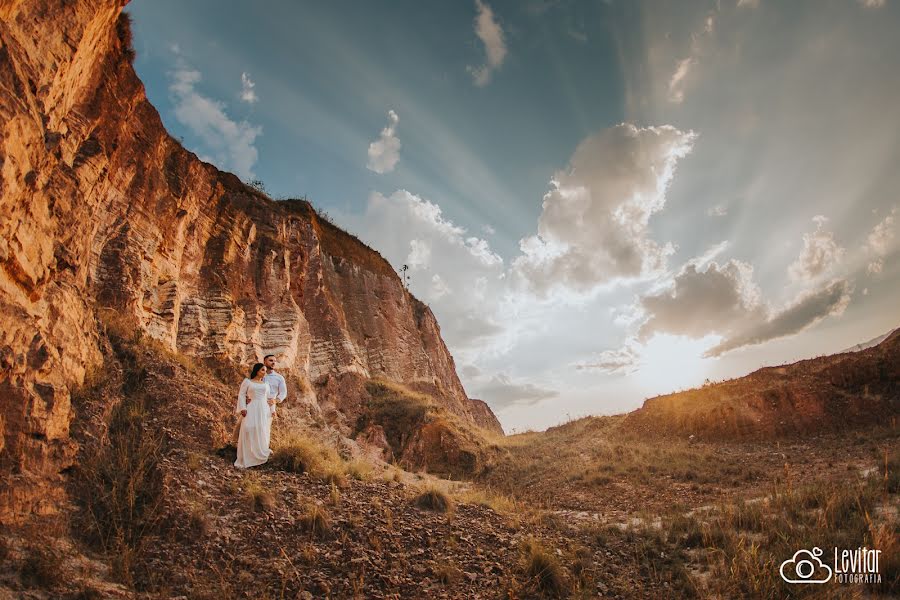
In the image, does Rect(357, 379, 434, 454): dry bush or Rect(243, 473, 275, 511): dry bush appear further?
Rect(357, 379, 434, 454): dry bush

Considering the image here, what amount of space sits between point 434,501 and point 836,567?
17.6 ft

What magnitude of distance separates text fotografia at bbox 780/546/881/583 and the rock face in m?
8.24

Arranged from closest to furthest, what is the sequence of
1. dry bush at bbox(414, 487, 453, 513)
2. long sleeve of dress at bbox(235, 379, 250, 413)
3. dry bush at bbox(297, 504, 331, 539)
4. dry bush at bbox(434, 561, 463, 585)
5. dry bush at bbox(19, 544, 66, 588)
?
dry bush at bbox(19, 544, 66, 588)
dry bush at bbox(434, 561, 463, 585)
dry bush at bbox(297, 504, 331, 539)
dry bush at bbox(414, 487, 453, 513)
long sleeve of dress at bbox(235, 379, 250, 413)

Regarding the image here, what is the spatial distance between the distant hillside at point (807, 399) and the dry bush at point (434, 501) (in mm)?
16300

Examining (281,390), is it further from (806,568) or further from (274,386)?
(806,568)

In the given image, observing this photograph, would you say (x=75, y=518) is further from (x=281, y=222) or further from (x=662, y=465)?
(x=281, y=222)

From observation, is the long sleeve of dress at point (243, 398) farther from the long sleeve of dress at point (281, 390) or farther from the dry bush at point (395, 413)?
the dry bush at point (395, 413)

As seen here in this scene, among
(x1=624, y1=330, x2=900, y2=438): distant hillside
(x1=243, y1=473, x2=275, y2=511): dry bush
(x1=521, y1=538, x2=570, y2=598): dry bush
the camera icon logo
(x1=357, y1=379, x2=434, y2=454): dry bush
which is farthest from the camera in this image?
(x1=357, y1=379, x2=434, y2=454): dry bush

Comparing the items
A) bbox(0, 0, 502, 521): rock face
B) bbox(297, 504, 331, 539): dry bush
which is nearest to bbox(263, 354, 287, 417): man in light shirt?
bbox(0, 0, 502, 521): rock face

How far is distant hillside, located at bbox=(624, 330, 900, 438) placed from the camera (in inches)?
618

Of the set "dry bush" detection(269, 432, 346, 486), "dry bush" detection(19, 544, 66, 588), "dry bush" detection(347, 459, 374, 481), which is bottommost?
"dry bush" detection(19, 544, 66, 588)

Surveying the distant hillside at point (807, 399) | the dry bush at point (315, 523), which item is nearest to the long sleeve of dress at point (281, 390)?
the dry bush at point (315, 523)

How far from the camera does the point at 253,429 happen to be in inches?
291

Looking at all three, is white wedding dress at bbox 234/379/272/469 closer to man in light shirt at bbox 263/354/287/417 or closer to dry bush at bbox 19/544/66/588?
man in light shirt at bbox 263/354/287/417
